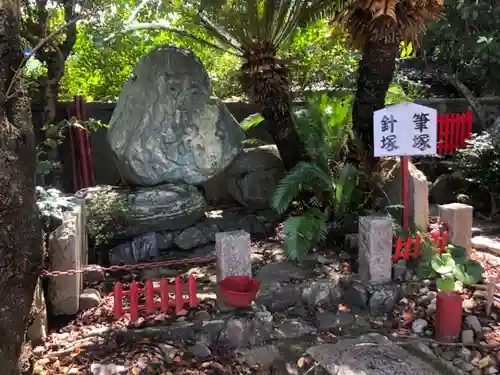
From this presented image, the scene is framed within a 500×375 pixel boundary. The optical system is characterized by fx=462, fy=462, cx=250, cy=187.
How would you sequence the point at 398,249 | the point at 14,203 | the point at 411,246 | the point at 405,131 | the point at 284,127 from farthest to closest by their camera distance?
the point at 284,127, the point at 405,131, the point at 411,246, the point at 398,249, the point at 14,203

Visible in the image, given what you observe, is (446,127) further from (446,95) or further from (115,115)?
(115,115)

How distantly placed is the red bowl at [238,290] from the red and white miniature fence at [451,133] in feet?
21.1

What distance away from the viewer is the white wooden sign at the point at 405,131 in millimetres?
5289

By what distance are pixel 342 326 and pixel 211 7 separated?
4.42 m

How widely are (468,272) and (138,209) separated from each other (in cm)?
387

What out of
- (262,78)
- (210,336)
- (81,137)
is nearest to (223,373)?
(210,336)

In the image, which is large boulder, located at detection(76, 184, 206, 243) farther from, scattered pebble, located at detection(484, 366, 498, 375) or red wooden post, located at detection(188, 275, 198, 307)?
scattered pebble, located at detection(484, 366, 498, 375)

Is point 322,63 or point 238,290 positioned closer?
point 238,290

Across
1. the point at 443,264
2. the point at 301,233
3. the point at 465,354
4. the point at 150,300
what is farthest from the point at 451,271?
the point at 150,300

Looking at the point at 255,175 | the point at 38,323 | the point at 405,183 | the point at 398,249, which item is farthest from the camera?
the point at 255,175

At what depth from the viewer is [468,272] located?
416 cm

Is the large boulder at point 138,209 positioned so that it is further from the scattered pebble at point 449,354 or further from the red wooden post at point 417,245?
the scattered pebble at point 449,354

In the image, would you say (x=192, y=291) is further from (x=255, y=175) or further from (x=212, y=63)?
(x=212, y=63)

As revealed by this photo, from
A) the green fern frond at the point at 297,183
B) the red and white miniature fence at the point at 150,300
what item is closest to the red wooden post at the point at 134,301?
the red and white miniature fence at the point at 150,300
